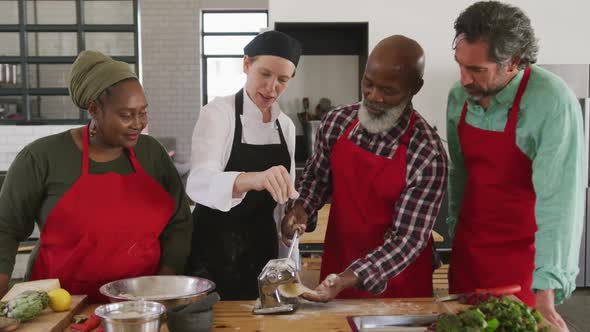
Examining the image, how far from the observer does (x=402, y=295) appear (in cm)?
199

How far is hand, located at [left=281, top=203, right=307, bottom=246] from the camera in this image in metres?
1.94

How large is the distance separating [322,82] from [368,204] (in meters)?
3.74

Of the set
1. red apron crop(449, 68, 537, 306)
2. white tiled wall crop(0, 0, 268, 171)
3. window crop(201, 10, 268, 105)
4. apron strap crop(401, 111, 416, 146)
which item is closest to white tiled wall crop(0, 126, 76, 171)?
white tiled wall crop(0, 0, 268, 171)

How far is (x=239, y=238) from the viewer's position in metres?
2.14

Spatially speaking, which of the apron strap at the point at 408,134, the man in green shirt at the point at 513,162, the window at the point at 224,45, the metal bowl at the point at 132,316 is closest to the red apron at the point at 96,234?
the metal bowl at the point at 132,316

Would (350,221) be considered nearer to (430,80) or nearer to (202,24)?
(430,80)

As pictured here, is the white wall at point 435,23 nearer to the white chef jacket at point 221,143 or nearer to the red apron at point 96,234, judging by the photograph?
the white chef jacket at point 221,143

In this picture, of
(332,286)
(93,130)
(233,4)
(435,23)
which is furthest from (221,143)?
(233,4)

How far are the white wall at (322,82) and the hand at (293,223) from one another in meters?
3.65

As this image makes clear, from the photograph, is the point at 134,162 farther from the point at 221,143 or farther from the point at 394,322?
the point at 394,322

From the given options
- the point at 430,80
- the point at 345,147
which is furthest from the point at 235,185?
the point at 430,80

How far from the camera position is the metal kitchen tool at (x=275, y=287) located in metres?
1.65

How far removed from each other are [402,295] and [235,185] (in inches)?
27.1

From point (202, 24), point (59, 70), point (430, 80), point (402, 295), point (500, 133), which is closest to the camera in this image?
point (500, 133)
